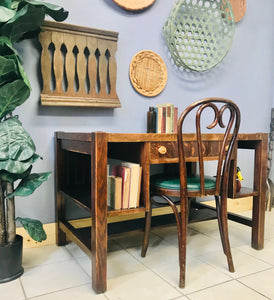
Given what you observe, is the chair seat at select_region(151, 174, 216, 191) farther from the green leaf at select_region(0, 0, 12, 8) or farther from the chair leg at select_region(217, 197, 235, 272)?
the green leaf at select_region(0, 0, 12, 8)

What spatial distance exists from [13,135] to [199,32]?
1754 millimetres

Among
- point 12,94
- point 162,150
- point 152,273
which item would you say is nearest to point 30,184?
point 12,94

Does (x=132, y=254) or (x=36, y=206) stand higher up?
(x=36, y=206)

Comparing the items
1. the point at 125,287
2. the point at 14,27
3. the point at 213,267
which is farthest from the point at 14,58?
the point at 213,267

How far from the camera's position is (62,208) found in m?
2.07

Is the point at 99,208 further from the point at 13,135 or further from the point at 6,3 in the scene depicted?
the point at 6,3

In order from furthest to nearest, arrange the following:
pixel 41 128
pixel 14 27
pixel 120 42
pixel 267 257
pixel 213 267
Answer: pixel 120 42
pixel 41 128
pixel 267 257
pixel 213 267
pixel 14 27

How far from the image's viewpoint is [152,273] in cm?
165

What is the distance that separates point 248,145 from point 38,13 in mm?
1537

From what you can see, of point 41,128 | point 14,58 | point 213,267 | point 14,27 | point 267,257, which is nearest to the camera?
point 14,58

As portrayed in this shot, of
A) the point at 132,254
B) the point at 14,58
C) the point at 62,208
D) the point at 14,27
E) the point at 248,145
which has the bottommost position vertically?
the point at 132,254

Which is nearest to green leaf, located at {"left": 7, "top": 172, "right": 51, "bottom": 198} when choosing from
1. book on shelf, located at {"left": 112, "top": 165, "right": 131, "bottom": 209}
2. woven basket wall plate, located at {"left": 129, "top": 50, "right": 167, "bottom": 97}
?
book on shelf, located at {"left": 112, "top": 165, "right": 131, "bottom": 209}

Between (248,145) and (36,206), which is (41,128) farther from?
(248,145)

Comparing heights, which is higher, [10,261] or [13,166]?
[13,166]
